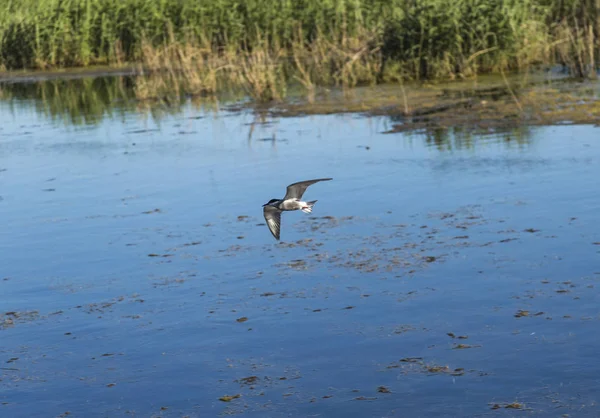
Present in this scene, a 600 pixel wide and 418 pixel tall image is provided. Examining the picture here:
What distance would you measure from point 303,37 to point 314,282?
1459cm

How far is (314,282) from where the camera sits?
8.05m

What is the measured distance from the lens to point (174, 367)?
650cm

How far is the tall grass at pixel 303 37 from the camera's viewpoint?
18.0m

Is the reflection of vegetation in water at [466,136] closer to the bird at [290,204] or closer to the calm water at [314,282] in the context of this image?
the calm water at [314,282]

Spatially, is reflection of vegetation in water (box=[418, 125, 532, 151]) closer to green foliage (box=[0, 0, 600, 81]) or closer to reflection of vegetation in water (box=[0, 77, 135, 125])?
green foliage (box=[0, 0, 600, 81])

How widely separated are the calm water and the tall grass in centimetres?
471

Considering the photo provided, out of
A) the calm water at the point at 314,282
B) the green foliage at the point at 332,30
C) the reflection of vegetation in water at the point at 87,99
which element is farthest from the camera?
the reflection of vegetation in water at the point at 87,99

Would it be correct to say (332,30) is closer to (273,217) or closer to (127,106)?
(127,106)

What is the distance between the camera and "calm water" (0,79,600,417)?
6059 millimetres

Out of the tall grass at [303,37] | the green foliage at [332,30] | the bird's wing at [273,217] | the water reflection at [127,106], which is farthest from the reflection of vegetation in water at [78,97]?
the bird's wing at [273,217]

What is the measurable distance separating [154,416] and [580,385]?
2.13m

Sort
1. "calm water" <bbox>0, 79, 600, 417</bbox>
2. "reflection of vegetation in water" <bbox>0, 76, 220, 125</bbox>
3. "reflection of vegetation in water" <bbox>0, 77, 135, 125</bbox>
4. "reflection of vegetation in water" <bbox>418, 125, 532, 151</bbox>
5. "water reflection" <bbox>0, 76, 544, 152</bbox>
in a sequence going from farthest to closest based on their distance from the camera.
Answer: "reflection of vegetation in water" <bbox>0, 77, 135, 125</bbox> → "reflection of vegetation in water" <bbox>0, 76, 220, 125</bbox> → "water reflection" <bbox>0, 76, 544, 152</bbox> → "reflection of vegetation in water" <bbox>418, 125, 532, 151</bbox> → "calm water" <bbox>0, 79, 600, 417</bbox>

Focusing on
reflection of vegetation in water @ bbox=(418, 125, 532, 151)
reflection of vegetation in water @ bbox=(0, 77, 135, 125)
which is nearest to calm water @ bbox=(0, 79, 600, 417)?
reflection of vegetation in water @ bbox=(418, 125, 532, 151)

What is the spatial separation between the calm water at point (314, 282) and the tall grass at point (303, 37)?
15.5 feet
